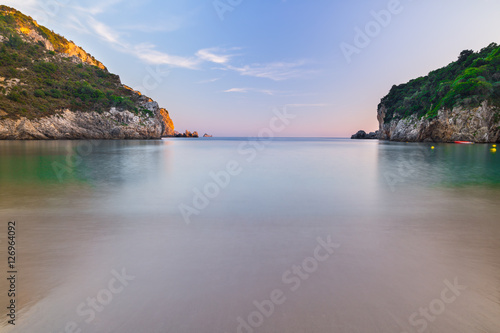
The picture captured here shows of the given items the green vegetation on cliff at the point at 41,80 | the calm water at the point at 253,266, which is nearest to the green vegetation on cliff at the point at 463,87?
the calm water at the point at 253,266

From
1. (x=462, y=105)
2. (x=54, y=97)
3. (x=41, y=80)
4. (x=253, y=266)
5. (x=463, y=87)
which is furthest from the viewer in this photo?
(x=41, y=80)

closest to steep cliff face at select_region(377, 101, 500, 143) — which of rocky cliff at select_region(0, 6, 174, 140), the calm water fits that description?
the calm water

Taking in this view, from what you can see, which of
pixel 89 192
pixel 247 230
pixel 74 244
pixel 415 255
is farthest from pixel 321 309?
pixel 89 192

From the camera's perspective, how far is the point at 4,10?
277 feet

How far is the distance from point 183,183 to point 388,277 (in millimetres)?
9370

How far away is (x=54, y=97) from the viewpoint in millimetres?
64625

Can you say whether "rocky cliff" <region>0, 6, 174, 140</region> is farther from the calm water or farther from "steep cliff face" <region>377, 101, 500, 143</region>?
"steep cliff face" <region>377, 101, 500, 143</region>

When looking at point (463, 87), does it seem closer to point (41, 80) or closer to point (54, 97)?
point (54, 97)

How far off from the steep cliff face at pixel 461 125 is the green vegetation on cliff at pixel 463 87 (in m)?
1.44

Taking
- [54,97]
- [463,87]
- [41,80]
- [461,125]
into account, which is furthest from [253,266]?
[41,80]

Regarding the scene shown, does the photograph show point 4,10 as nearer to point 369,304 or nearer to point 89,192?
point 89,192

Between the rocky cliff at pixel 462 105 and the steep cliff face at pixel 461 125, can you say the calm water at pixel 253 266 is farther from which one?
the rocky cliff at pixel 462 105

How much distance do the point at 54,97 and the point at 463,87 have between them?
10474 centimetres

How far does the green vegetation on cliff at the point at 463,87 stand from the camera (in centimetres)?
5159
